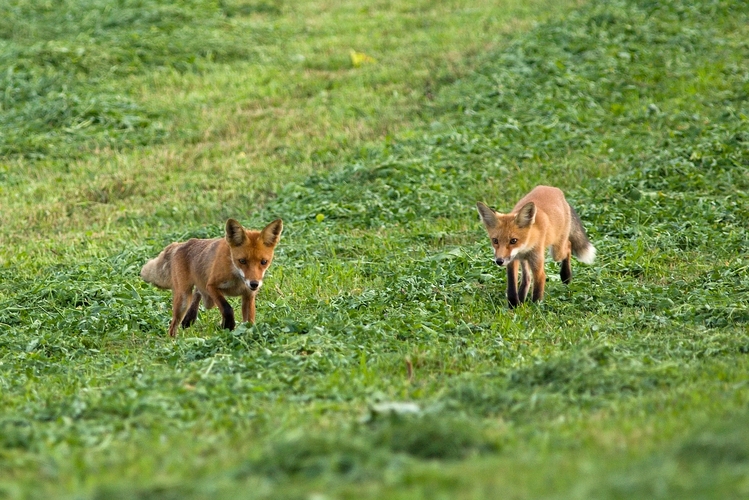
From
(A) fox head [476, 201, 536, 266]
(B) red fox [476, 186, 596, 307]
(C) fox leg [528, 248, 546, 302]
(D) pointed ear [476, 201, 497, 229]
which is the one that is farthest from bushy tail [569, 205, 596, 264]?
(D) pointed ear [476, 201, 497, 229]

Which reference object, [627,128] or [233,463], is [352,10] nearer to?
[627,128]

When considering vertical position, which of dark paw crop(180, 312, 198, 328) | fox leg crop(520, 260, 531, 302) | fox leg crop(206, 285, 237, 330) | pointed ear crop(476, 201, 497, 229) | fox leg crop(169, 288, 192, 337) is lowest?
fox leg crop(520, 260, 531, 302)

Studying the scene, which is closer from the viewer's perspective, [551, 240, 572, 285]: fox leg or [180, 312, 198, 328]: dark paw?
[180, 312, 198, 328]: dark paw

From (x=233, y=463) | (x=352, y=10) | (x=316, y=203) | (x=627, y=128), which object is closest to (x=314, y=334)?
(x=233, y=463)

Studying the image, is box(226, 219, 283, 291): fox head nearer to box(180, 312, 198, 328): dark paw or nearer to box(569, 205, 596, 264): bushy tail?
box(180, 312, 198, 328): dark paw

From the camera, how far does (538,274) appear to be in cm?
987

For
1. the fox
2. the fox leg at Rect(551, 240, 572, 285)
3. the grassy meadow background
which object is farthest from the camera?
the fox leg at Rect(551, 240, 572, 285)

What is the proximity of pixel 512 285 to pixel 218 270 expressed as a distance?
3000 mm

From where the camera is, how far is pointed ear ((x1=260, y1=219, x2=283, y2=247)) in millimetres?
8719

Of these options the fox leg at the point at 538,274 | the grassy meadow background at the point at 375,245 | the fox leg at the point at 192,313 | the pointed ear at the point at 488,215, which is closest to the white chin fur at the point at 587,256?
the grassy meadow background at the point at 375,245

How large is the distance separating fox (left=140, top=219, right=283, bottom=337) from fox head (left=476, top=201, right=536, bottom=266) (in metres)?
2.25

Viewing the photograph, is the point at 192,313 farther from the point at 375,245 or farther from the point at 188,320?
the point at 375,245

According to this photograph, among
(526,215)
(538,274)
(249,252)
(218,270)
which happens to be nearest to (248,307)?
(218,270)

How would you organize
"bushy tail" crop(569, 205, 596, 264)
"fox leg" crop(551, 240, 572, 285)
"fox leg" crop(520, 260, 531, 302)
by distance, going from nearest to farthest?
"fox leg" crop(520, 260, 531, 302) < "fox leg" crop(551, 240, 572, 285) < "bushy tail" crop(569, 205, 596, 264)
